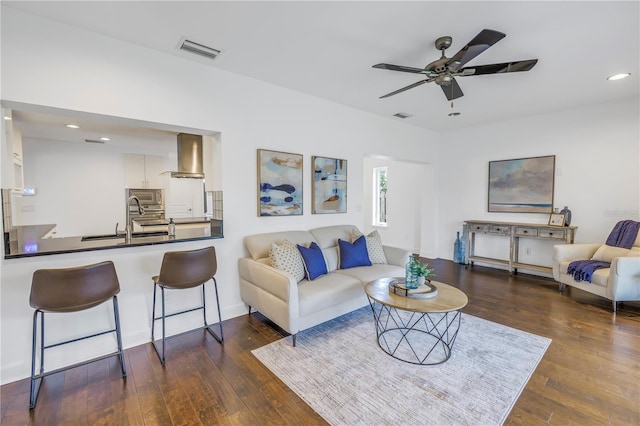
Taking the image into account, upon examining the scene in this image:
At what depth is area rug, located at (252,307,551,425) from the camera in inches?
70.9

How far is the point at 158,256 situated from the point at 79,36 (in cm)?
199

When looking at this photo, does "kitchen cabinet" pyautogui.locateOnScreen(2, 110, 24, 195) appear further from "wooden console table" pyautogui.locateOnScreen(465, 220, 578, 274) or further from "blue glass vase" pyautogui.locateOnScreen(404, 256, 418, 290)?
"wooden console table" pyautogui.locateOnScreen(465, 220, 578, 274)

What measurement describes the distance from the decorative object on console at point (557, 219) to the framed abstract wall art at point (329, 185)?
3.44 metres

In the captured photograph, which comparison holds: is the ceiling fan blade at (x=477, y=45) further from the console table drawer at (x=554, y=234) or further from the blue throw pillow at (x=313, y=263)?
the console table drawer at (x=554, y=234)

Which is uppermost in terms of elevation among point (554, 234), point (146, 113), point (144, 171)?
point (146, 113)

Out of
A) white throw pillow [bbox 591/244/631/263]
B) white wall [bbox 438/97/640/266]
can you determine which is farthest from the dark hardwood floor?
white wall [bbox 438/97/640/266]

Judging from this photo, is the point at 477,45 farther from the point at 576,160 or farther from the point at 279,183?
the point at 576,160

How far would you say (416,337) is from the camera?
108 inches

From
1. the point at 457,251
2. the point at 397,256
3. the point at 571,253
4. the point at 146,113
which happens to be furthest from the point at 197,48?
the point at 457,251

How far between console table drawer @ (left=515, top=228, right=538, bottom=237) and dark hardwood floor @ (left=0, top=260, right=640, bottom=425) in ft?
5.85

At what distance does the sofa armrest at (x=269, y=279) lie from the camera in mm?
2529

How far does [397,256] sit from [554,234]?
2.81 m

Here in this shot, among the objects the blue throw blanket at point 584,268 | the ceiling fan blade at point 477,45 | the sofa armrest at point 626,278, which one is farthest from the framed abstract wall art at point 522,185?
the ceiling fan blade at point 477,45

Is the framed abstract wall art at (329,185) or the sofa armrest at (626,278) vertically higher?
the framed abstract wall art at (329,185)
